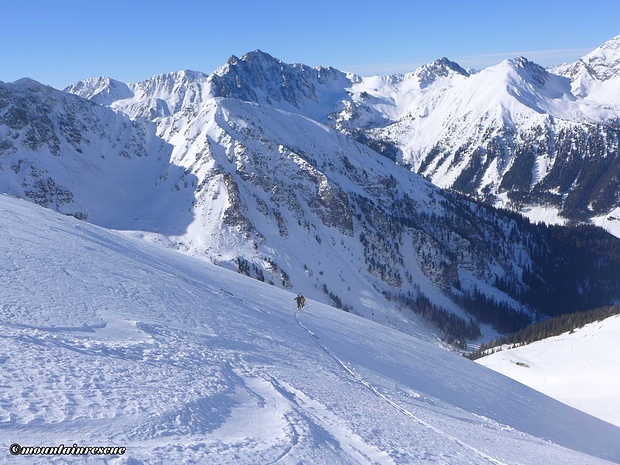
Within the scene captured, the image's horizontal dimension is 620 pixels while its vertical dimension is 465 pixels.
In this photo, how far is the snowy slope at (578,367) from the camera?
55.7 metres

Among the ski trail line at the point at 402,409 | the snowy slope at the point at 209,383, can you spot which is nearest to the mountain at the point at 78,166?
the snowy slope at the point at 209,383

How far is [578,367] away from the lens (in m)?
69.5

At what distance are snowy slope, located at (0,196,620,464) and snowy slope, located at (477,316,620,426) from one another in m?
26.9

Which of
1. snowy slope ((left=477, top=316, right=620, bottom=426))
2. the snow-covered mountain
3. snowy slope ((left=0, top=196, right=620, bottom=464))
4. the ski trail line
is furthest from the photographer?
the snow-covered mountain

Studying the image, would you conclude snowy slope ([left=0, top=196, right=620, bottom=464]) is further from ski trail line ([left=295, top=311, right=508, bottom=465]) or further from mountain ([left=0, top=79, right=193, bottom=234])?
mountain ([left=0, top=79, right=193, bottom=234])

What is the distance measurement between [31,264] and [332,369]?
638 inches

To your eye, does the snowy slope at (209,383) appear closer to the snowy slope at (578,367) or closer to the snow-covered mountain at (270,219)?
the snowy slope at (578,367)

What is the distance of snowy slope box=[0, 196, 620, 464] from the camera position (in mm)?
10734

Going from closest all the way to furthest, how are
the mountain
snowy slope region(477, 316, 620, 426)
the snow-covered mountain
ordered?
1. snowy slope region(477, 316, 620, 426)
2. the snow-covered mountain
3. the mountain

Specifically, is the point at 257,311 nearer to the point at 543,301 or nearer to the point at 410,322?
the point at 410,322

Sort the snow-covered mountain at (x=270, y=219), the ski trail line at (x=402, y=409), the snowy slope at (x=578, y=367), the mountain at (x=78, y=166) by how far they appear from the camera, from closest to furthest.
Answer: the ski trail line at (x=402, y=409)
the snowy slope at (x=578, y=367)
the snow-covered mountain at (x=270, y=219)
the mountain at (x=78, y=166)

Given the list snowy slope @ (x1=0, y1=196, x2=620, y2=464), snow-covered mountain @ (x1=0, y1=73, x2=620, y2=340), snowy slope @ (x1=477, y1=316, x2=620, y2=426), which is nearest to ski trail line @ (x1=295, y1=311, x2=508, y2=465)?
snowy slope @ (x1=0, y1=196, x2=620, y2=464)

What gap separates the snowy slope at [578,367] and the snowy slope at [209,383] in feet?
88.2

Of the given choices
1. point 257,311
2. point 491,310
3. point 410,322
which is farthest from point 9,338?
point 491,310
